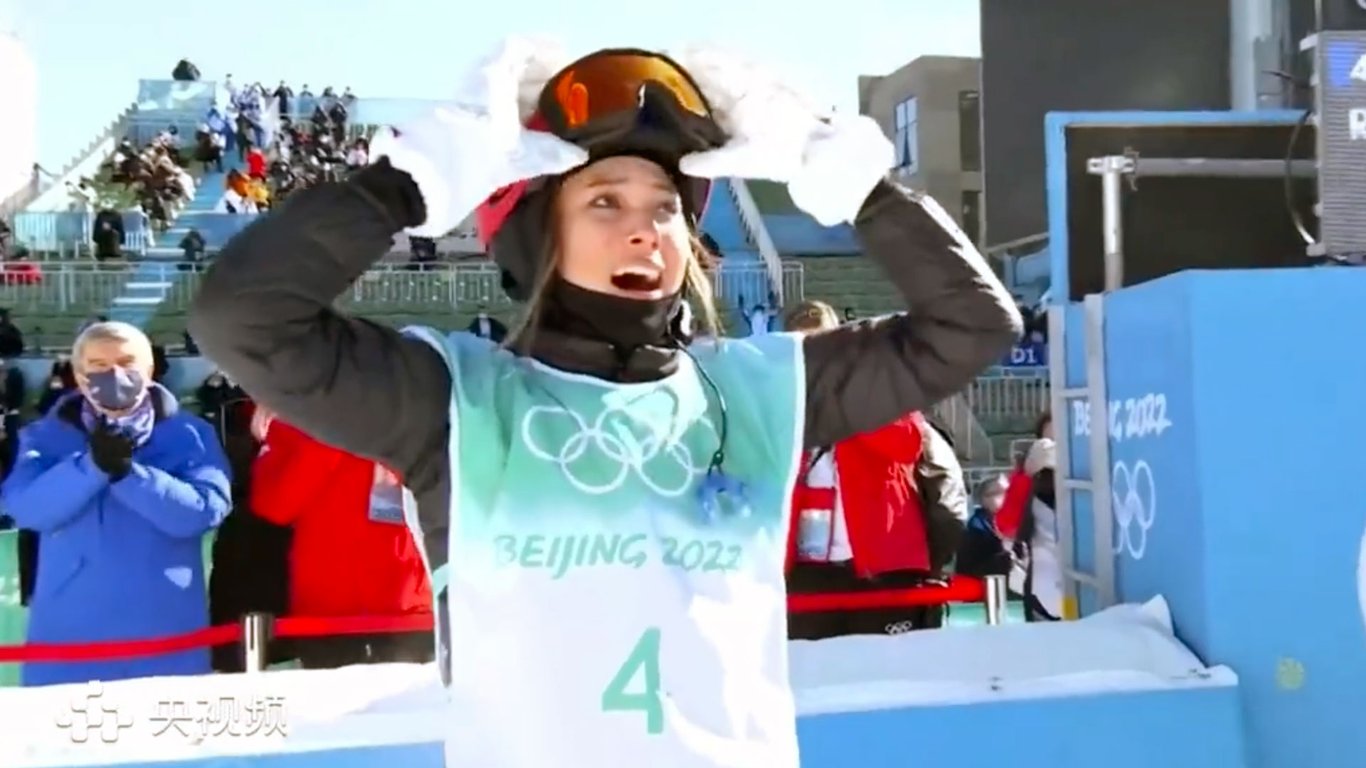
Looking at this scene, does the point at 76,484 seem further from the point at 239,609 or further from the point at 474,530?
the point at 474,530

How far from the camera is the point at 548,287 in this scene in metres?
1.41

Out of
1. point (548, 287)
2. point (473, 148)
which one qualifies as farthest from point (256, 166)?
point (473, 148)

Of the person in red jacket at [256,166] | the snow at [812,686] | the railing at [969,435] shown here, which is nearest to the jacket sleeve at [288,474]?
the snow at [812,686]

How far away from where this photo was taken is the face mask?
2.88m

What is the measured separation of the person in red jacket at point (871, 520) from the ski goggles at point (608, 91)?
194 cm

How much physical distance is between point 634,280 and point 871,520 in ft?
6.81

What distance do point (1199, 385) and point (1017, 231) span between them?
10.8 m

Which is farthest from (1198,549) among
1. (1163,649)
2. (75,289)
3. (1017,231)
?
(75,289)

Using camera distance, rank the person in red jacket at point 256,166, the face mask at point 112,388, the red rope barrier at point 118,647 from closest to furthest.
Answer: the red rope barrier at point 118,647 < the face mask at point 112,388 < the person in red jacket at point 256,166

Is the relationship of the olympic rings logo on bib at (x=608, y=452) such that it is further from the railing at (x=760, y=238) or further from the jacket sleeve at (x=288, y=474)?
the railing at (x=760, y=238)

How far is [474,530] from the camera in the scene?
1.33 meters

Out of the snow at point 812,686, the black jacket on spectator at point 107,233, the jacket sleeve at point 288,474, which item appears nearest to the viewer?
the snow at point 812,686

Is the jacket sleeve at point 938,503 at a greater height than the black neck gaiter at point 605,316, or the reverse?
the black neck gaiter at point 605,316

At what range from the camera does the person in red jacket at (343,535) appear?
3064 millimetres
